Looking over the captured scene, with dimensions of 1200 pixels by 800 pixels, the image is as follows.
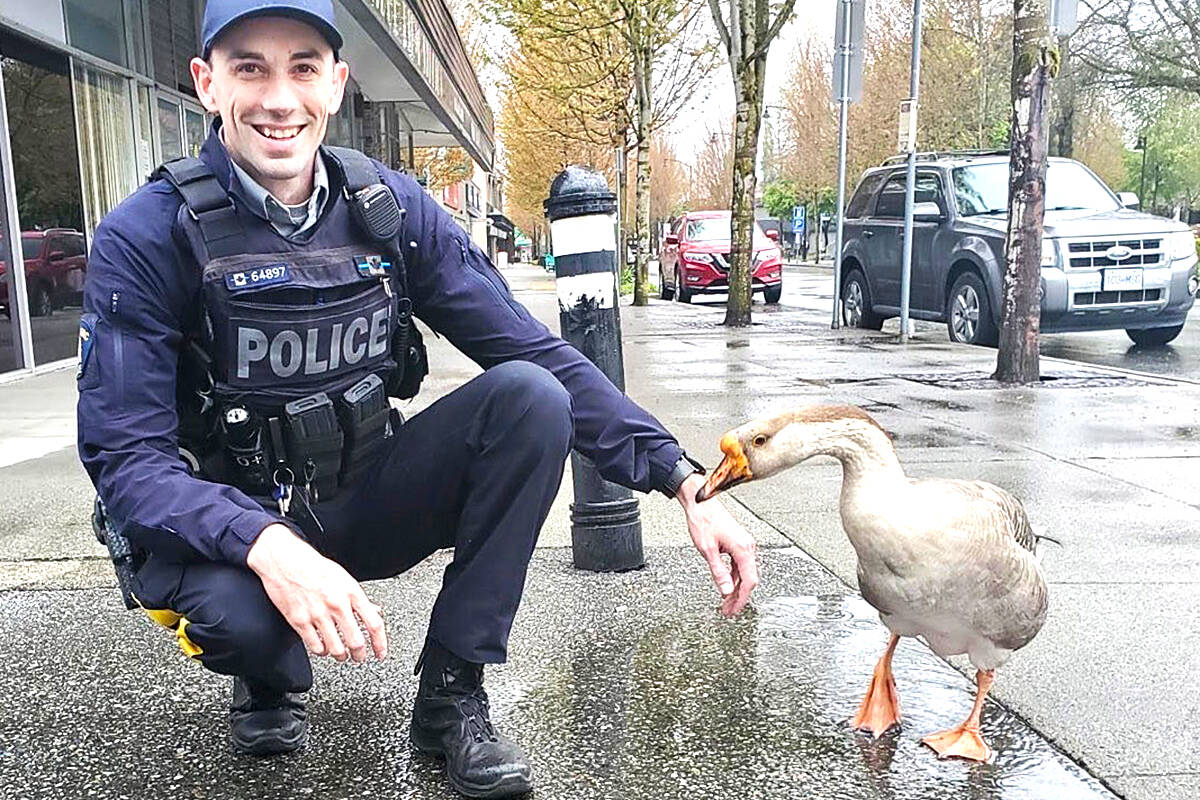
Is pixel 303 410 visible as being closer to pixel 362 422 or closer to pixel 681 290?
pixel 362 422

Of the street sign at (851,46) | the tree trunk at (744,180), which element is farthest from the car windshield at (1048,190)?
the tree trunk at (744,180)

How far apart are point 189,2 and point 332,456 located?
12429mm

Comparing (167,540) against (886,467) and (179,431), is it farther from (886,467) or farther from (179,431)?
(886,467)

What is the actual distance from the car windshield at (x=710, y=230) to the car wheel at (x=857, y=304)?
21.9ft

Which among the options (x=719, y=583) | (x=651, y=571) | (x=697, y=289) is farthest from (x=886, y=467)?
(x=697, y=289)

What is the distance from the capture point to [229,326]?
2.15m

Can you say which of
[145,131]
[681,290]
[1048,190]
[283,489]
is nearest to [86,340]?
[283,489]

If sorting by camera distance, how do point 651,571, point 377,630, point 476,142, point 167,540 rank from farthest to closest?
point 476,142, point 651,571, point 167,540, point 377,630

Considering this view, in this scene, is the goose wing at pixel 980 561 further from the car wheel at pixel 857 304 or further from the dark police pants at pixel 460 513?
the car wheel at pixel 857 304

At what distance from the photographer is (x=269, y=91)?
7.21 feet

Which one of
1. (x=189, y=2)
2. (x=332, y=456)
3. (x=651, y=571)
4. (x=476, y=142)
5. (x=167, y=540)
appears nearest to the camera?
(x=167, y=540)

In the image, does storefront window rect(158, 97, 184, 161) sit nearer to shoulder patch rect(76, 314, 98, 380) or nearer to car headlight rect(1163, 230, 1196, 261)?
car headlight rect(1163, 230, 1196, 261)

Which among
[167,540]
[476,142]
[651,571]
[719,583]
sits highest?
[476,142]

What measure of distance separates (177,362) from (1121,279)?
32.9ft
